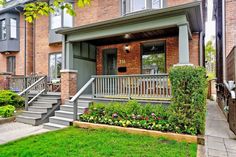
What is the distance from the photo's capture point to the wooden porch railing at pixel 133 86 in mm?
6915

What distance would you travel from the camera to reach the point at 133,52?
409 inches

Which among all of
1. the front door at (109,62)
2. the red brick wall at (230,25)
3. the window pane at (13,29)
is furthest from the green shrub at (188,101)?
the window pane at (13,29)

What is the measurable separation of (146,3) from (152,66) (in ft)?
10.5

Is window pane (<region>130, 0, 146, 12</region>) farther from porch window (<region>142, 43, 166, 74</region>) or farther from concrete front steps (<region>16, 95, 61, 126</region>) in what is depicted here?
concrete front steps (<region>16, 95, 61, 126</region>)

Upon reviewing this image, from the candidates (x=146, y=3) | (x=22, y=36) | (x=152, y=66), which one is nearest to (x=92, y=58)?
(x=152, y=66)

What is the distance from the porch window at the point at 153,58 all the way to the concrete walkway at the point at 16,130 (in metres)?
5.85

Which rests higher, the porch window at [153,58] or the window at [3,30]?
the window at [3,30]

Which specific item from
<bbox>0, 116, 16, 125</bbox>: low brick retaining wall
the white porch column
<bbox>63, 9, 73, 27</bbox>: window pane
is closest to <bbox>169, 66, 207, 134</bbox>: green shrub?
the white porch column

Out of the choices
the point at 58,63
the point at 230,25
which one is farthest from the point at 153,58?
the point at 58,63

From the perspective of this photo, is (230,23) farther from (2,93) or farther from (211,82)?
(2,93)

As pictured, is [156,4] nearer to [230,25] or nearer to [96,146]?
[230,25]

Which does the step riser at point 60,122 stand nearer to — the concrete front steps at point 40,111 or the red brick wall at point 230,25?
the concrete front steps at point 40,111

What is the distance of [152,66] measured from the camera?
9898 millimetres

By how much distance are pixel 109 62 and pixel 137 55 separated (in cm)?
204
